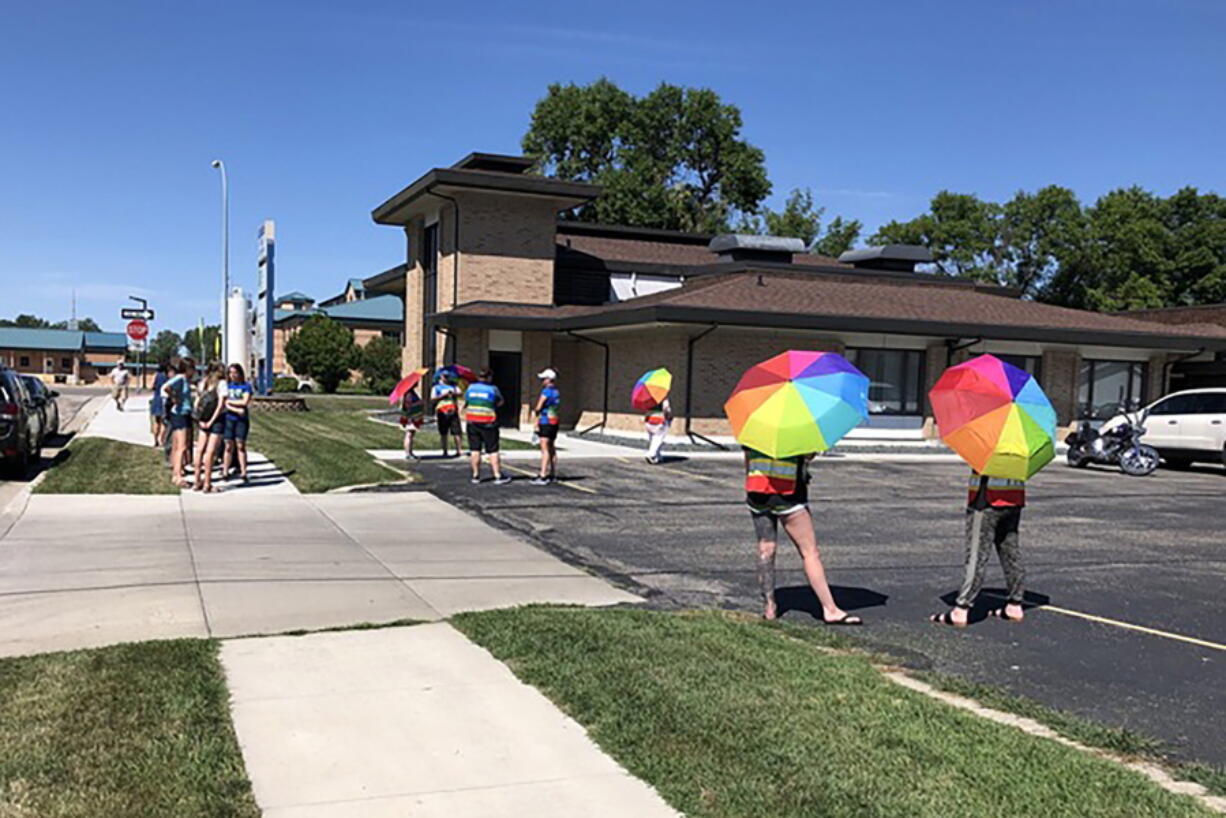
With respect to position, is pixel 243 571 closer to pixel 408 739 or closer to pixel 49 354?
pixel 408 739

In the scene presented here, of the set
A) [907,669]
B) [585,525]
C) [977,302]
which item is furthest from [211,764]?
[977,302]

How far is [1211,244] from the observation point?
59.2m

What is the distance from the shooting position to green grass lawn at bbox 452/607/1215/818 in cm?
422

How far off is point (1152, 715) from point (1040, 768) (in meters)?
1.50

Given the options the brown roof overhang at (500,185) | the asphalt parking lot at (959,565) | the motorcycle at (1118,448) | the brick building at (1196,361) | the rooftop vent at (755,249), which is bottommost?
the asphalt parking lot at (959,565)

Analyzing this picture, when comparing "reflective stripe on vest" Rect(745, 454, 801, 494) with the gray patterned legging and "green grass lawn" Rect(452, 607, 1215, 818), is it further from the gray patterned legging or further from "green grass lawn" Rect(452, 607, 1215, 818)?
the gray patterned legging

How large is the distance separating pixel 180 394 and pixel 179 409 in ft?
0.99

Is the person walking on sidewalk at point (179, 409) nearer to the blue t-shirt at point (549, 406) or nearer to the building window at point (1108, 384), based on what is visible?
the blue t-shirt at point (549, 406)

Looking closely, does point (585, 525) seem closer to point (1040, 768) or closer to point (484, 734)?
point (484, 734)

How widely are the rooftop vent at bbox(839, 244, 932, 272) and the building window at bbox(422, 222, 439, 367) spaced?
14.8 metres

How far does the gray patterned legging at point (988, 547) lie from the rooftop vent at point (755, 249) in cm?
2604

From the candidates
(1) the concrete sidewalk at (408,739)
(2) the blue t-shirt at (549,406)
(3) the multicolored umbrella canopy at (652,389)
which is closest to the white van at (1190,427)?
(3) the multicolored umbrella canopy at (652,389)

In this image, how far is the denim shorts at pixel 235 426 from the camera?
15.2m

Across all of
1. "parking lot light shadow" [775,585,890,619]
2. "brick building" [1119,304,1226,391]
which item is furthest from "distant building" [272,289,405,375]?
"parking lot light shadow" [775,585,890,619]
